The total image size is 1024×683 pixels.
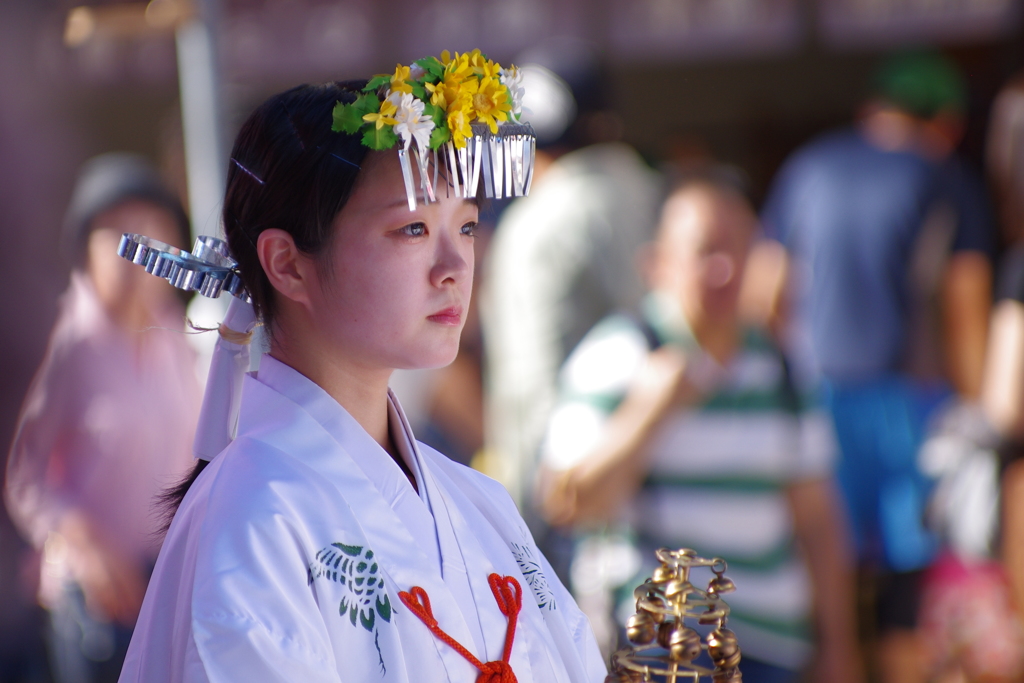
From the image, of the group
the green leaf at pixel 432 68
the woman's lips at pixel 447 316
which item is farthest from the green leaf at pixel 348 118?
the woman's lips at pixel 447 316

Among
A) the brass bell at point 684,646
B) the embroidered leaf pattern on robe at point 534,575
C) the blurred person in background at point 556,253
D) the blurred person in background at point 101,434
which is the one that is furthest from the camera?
the blurred person in background at point 556,253

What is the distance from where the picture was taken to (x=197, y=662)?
977mm

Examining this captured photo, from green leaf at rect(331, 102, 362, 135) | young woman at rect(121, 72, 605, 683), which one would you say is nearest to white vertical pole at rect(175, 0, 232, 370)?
young woman at rect(121, 72, 605, 683)

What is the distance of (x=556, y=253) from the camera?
114 inches

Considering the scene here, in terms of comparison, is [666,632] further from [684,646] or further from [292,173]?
[292,173]

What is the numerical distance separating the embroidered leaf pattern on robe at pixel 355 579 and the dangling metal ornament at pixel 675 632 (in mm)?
257

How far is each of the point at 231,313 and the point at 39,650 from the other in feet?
5.49

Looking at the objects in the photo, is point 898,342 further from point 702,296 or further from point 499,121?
point 499,121

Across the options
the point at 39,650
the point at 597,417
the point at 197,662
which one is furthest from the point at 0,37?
the point at 197,662

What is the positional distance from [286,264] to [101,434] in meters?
1.45

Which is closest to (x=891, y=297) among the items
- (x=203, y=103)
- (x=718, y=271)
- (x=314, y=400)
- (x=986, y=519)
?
(x=986, y=519)

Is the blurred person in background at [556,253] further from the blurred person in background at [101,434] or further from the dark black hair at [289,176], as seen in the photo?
the dark black hair at [289,176]

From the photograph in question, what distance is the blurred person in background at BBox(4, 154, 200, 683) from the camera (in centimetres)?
233

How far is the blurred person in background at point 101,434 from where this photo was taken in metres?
2.33
